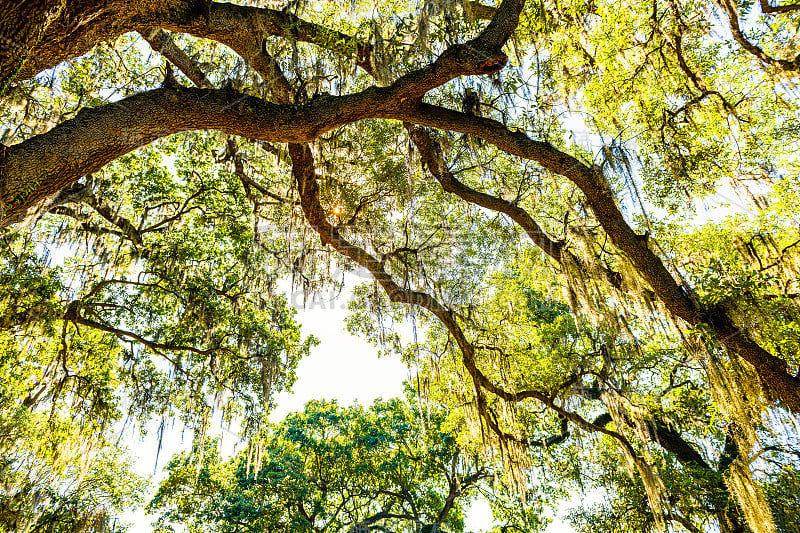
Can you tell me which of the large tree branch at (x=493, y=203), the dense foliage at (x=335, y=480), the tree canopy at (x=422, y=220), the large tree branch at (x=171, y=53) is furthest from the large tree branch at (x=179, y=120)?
the dense foliage at (x=335, y=480)

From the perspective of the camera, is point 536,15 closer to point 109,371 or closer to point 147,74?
point 147,74

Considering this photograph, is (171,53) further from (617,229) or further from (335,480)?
(335,480)

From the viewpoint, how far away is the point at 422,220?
649 centimetres

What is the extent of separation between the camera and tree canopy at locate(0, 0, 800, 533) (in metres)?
3.33

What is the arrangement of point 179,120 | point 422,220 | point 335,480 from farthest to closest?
point 335,480 → point 422,220 → point 179,120

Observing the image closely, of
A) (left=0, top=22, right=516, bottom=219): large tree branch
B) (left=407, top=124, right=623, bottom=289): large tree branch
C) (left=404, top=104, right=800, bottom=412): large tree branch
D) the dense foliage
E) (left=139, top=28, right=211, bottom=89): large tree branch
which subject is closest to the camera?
(left=0, top=22, right=516, bottom=219): large tree branch

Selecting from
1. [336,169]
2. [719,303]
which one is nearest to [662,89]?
[719,303]

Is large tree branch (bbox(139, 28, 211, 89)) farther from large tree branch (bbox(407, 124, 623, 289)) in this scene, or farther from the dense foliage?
the dense foliage

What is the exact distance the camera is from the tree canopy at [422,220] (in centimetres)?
333

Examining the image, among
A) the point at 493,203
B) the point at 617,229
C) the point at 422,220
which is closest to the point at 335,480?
the point at 422,220

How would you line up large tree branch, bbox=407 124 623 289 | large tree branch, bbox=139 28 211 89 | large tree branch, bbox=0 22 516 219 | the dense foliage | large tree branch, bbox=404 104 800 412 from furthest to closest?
1. the dense foliage
2. large tree branch, bbox=407 124 623 289
3. large tree branch, bbox=139 28 211 89
4. large tree branch, bbox=404 104 800 412
5. large tree branch, bbox=0 22 516 219

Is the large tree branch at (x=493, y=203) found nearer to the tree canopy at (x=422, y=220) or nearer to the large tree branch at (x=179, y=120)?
the tree canopy at (x=422, y=220)

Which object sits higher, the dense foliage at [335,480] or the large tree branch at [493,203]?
the large tree branch at [493,203]

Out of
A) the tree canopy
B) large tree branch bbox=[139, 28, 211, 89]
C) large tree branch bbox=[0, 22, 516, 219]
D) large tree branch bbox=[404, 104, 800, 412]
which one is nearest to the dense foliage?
the tree canopy
